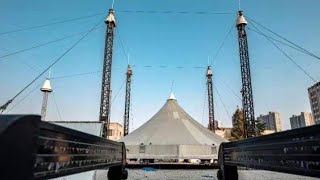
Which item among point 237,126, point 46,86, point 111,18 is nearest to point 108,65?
point 111,18

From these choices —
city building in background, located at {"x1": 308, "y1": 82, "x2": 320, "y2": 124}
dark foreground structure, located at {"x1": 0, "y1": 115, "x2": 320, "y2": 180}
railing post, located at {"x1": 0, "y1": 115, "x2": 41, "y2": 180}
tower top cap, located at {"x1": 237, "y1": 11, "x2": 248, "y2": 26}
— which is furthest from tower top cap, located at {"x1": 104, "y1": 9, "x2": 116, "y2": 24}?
city building in background, located at {"x1": 308, "y1": 82, "x2": 320, "y2": 124}

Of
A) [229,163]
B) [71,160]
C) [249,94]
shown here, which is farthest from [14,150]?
[249,94]

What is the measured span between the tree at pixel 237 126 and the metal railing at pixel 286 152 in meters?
59.1

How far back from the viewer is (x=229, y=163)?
7602 mm

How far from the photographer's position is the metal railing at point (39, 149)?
7.55 feet

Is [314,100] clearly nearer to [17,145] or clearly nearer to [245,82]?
[245,82]

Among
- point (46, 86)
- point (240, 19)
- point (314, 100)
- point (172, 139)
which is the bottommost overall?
point (172, 139)

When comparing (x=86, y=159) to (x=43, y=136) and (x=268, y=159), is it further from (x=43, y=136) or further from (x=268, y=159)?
(x=268, y=159)

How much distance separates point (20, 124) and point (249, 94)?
121 ft

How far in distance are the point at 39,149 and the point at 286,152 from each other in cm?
331

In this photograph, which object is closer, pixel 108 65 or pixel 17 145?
pixel 17 145

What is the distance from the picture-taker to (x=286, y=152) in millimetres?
3982

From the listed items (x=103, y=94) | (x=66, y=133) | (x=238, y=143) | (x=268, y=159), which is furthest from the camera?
(x=103, y=94)

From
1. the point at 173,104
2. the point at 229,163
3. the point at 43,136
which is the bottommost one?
the point at 229,163
